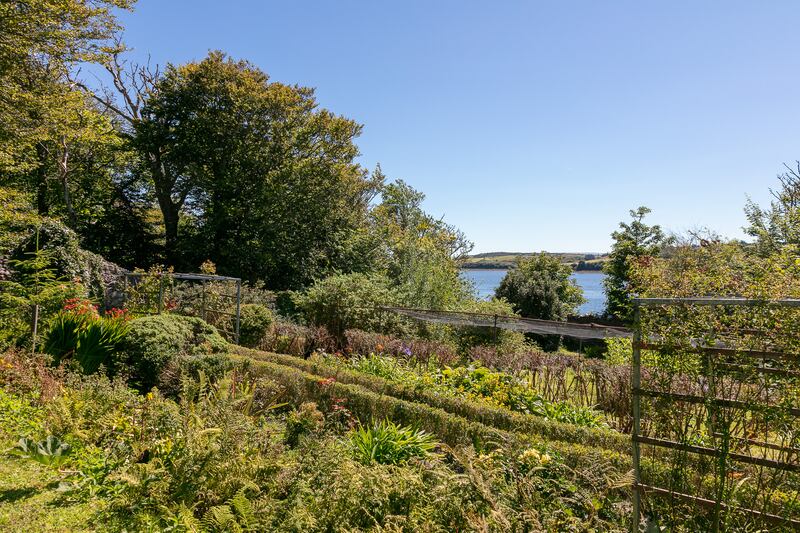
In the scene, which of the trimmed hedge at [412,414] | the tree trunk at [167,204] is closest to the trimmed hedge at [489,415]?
the trimmed hedge at [412,414]

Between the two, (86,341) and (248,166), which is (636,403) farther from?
(248,166)

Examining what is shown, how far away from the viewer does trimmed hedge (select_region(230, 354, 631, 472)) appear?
4211 millimetres

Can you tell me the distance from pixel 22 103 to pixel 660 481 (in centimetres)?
1350

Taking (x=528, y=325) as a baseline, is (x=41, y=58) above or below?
above

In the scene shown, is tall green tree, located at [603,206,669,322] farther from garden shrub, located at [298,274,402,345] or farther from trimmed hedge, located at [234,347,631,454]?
trimmed hedge, located at [234,347,631,454]

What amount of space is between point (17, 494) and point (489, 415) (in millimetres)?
4127

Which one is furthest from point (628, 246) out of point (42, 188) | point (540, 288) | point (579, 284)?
point (42, 188)

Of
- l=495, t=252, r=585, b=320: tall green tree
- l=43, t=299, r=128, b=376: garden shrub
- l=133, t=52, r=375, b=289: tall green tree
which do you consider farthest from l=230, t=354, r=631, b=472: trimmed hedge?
l=495, t=252, r=585, b=320: tall green tree

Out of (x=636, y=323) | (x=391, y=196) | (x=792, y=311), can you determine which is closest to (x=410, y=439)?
(x=636, y=323)

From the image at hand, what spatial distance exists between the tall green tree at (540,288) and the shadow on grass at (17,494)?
17114mm

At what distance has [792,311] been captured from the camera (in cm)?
271

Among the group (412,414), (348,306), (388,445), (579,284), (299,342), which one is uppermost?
(579,284)

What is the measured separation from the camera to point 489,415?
5.19 metres

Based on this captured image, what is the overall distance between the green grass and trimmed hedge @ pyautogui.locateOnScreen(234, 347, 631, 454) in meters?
3.40
